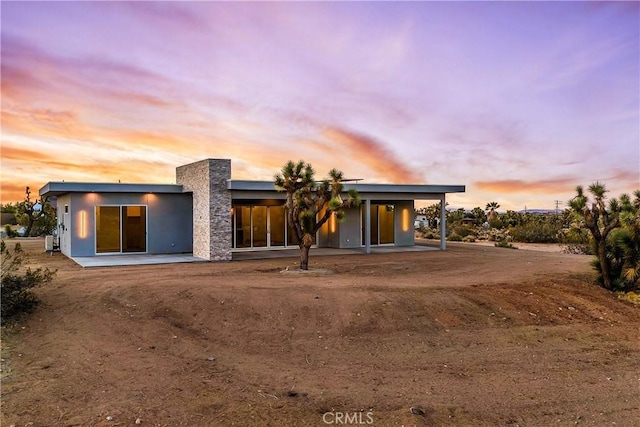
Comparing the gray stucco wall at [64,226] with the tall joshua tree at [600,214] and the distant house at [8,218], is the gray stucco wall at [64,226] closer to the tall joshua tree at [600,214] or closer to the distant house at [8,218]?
the tall joshua tree at [600,214]

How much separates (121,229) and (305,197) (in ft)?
29.3

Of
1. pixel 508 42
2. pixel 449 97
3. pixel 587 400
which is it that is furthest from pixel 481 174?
pixel 587 400

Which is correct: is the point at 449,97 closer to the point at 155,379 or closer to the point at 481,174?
the point at 481,174

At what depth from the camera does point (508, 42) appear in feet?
49.1

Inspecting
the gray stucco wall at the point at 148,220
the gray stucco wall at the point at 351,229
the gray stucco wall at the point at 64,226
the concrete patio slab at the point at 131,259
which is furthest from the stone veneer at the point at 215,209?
the gray stucco wall at the point at 351,229

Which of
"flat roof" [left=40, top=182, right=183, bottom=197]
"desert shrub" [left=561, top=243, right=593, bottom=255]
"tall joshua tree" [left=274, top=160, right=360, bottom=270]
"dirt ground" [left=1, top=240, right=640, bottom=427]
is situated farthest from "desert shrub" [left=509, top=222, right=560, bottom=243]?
"flat roof" [left=40, top=182, right=183, bottom=197]

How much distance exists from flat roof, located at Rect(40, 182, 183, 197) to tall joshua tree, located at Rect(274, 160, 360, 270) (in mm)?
6732

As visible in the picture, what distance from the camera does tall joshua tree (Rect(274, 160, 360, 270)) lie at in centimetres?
1437

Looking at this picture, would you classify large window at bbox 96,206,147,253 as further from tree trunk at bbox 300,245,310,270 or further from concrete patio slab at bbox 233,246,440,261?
tree trunk at bbox 300,245,310,270

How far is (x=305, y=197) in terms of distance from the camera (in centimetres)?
1442

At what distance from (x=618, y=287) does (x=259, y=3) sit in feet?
43.0

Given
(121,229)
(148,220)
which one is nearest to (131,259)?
(121,229)

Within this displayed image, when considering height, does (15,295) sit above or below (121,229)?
below

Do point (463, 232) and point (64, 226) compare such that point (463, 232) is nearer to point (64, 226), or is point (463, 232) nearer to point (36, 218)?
point (64, 226)
